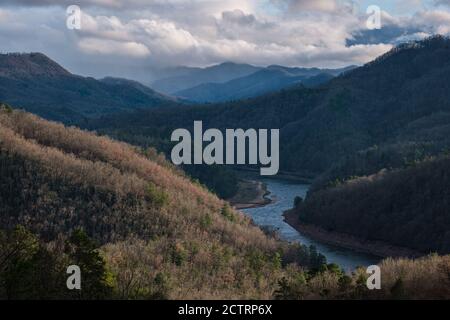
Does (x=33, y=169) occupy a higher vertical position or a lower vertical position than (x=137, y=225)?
higher

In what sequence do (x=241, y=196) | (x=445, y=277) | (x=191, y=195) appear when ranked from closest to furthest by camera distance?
(x=445, y=277) < (x=191, y=195) < (x=241, y=196)

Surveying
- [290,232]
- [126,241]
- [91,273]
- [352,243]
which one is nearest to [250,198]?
[290,232]

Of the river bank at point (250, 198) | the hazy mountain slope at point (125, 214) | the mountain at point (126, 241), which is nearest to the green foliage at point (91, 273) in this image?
the mountain at point (126, 241)

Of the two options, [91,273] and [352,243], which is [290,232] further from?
[91,273]

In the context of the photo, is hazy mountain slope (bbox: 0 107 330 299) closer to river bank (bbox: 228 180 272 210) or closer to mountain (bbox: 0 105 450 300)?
mountain (bbox: 0 105 450 300)

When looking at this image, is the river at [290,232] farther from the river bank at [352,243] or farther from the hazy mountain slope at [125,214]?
the hazy mountain slope at [125,214]
